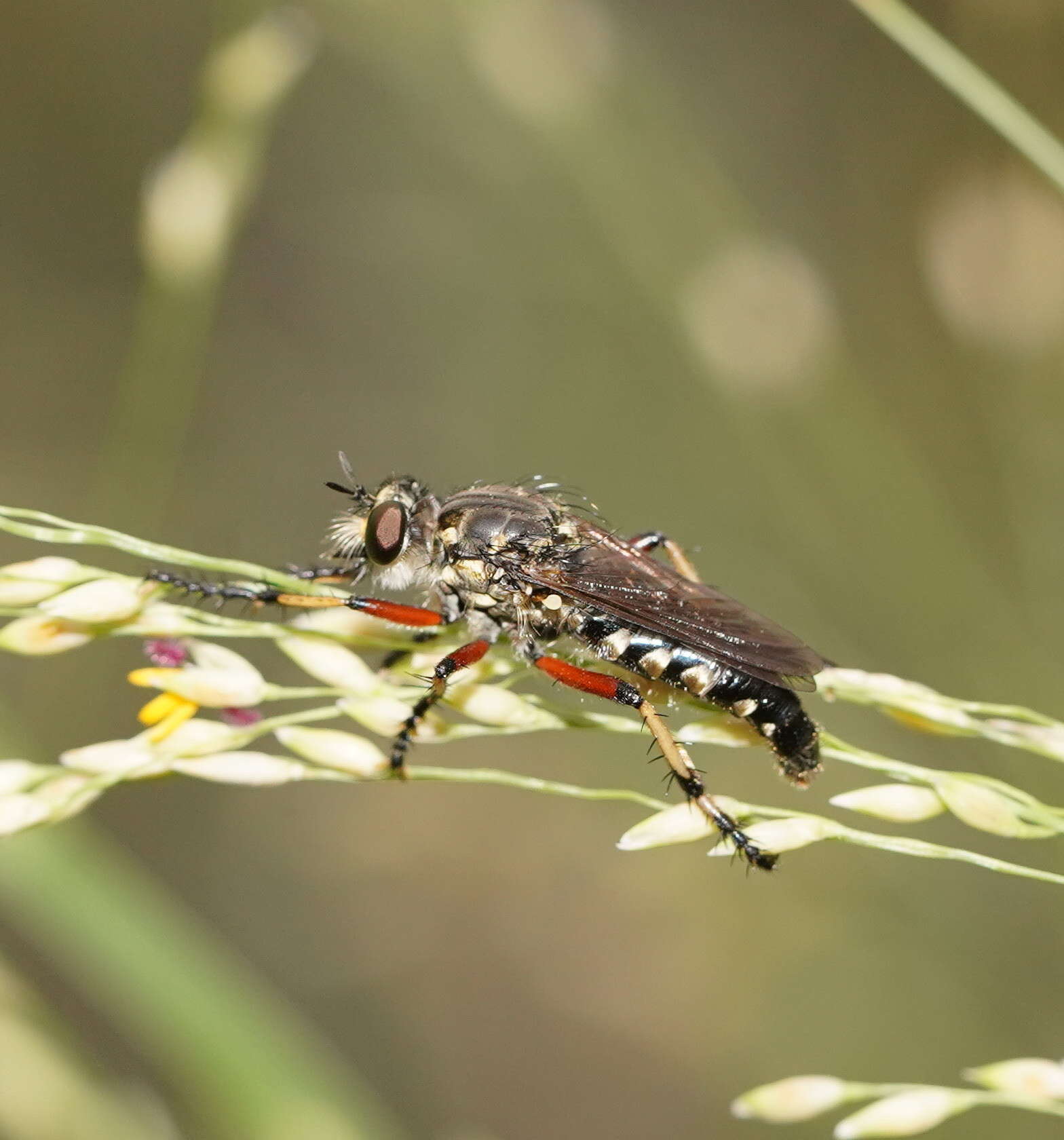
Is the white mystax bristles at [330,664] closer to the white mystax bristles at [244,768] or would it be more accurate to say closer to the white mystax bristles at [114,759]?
the white mystax bristles at [244,768]

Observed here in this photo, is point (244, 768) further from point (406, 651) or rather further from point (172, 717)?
point (406, 651)

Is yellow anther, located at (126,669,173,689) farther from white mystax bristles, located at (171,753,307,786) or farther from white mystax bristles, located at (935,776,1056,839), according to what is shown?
white mystax bristles, located at (935,776,1056,839)

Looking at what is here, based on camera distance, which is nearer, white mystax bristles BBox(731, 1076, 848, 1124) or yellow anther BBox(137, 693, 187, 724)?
white mystax bristles BBox(731, 1076, 848, 1124)

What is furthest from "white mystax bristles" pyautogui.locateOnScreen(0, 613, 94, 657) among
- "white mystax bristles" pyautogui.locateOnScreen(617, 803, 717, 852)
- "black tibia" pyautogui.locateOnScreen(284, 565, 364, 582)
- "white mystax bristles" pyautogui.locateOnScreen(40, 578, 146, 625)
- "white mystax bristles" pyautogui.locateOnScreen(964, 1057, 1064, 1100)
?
"white mystax bristles" pyautogui.locateOnScreen(964, 1057, 1064, 1100)

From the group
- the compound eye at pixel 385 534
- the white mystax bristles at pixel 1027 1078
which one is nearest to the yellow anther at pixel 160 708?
the compound eye at pixel 385 534

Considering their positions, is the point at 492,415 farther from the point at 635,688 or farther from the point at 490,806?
the point at 635,688

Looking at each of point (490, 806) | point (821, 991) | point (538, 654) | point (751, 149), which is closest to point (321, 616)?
point (538, 654)

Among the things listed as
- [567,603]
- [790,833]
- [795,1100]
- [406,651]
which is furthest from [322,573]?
[795,1100]
